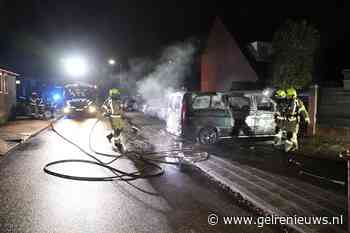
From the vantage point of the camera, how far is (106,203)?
5.56m

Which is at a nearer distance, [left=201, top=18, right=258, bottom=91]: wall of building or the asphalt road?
the asphalt road

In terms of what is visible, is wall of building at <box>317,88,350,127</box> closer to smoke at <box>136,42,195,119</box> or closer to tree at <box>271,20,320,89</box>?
tree at <box>271,20,320,89</box>

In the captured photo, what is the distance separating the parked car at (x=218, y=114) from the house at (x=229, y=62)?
37.1ft

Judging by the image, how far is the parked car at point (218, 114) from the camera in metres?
10.9

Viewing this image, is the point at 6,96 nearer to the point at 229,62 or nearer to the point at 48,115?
the point at 48,115

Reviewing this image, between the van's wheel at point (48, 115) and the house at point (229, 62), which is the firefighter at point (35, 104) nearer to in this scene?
the van's wheel at point (48, 115)

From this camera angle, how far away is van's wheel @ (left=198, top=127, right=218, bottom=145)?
11000mm

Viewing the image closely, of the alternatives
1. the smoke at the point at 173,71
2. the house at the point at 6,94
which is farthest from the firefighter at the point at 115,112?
the smoke at the point at 173,71

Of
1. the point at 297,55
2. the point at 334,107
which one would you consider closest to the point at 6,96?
the point at 297,55

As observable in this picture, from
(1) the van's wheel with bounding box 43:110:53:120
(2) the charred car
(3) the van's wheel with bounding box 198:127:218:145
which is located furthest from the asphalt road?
(2) the charred car

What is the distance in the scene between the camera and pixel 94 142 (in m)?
12.3

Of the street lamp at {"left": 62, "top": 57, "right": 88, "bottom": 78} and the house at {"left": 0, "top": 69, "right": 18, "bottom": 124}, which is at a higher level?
the street lamp at {"left": 62, "top": 57, "right": 88, "bottom": 78}

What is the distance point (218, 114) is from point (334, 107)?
460cm

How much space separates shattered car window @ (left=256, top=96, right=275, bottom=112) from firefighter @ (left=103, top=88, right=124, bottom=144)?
181 inches
